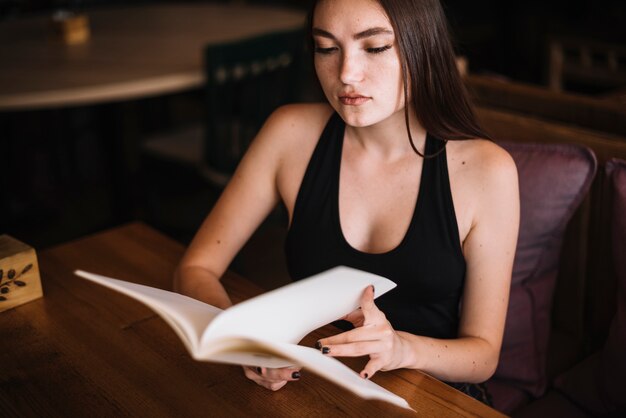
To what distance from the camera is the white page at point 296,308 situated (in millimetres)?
894

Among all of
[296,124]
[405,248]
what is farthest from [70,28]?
[405,248]

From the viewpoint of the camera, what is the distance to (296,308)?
3.15 feet

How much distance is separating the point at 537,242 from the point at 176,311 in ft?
3.33

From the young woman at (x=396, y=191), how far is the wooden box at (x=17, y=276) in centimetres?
28

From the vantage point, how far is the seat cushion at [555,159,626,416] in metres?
1.51

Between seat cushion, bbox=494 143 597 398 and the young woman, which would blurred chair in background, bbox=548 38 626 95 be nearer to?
seat cushion, bbox=494 143 597 398

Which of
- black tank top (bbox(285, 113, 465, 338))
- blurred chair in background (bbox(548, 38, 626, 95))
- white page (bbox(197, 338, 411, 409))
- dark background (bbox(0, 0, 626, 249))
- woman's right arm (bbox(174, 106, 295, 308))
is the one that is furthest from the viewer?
dark background (bbox(0, 0, 626, 249))

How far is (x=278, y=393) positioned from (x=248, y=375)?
0.06 metres

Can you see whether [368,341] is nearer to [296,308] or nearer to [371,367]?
[371,367]

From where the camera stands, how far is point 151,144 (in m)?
3.25

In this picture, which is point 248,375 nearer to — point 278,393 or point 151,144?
point 278,393

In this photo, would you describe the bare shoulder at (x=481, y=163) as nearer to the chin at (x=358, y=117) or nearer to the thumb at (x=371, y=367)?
the chin at (x=358, y=117)

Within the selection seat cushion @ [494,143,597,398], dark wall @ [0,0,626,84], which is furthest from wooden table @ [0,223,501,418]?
dark wall @ [0,0,626,84]

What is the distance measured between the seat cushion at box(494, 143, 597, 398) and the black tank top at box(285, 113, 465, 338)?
0.24 m
